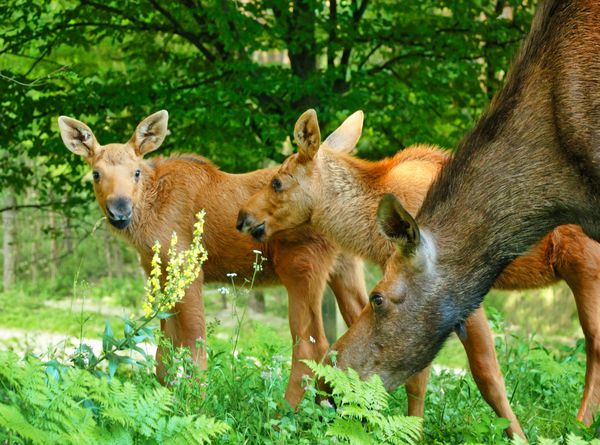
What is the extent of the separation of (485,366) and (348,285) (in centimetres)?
192

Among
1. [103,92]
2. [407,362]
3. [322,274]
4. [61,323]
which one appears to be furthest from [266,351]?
[61,323]

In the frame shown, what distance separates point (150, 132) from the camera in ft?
31.1

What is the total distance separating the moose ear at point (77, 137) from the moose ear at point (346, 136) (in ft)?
7.68

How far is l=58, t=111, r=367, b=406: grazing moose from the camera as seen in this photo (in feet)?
27.4

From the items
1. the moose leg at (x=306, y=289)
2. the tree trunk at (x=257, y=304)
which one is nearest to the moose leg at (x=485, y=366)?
the moose leg at (x=306, y=289)

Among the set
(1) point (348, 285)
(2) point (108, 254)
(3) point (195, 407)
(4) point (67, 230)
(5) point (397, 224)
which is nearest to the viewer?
(3) point (195, 407)

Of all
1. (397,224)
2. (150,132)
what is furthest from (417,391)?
(150,132)

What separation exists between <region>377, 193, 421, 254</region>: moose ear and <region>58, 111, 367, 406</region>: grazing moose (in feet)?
6.75

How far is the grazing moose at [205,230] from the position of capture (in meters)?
8.36

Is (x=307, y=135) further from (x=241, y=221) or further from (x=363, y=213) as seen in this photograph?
(x=241, y=221)

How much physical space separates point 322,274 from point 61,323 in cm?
1342

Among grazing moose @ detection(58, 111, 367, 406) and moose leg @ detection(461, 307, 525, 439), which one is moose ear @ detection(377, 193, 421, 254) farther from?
grazing moose @ detection(58, 111, 367, 406)

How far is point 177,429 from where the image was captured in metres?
4.77

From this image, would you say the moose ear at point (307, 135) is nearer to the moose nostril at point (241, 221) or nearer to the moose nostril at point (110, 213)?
the moose nostril at point (241, 221)
